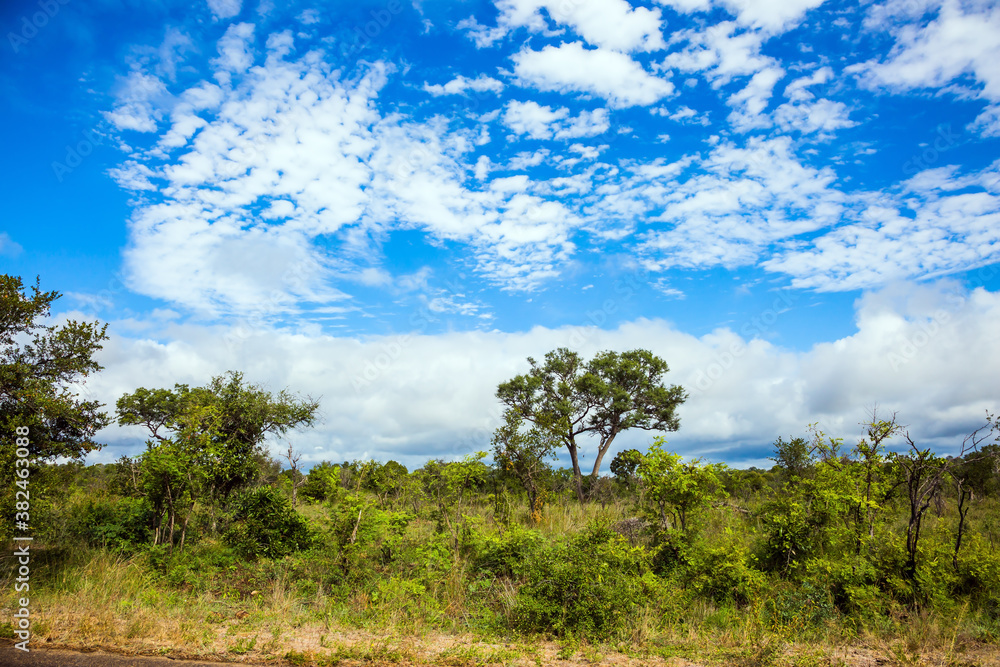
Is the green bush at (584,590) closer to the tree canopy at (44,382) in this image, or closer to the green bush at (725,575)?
the green bush at (725,575)

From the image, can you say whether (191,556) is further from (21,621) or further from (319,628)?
(319,628)

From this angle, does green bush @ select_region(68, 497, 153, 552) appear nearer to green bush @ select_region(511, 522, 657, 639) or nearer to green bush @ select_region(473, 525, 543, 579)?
green bush @ select_region(473, 525, 543, 579)

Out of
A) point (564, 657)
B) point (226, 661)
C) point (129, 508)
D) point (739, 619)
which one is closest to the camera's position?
point (226, 661)

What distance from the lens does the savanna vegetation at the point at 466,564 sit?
293 inches

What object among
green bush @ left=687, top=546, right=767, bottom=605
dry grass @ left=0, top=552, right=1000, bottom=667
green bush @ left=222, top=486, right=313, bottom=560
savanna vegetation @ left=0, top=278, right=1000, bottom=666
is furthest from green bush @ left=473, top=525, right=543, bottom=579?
green bush @ left=222, top=486, right=313, bottom=560

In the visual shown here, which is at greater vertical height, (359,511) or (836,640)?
(359,511)

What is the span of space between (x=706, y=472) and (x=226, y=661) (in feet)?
30.3

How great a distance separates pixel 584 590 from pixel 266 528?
8.08 metres

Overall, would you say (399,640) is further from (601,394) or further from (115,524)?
(601,394)

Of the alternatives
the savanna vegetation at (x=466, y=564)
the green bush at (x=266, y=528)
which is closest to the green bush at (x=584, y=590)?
the savanna vegetation at (x=466, y=564)

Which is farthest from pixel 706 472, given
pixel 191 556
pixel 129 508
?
pixel 129 508

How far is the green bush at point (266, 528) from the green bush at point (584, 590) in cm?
603

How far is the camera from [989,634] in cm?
761

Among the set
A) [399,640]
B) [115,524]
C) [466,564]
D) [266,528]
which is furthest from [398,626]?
[115,524]
